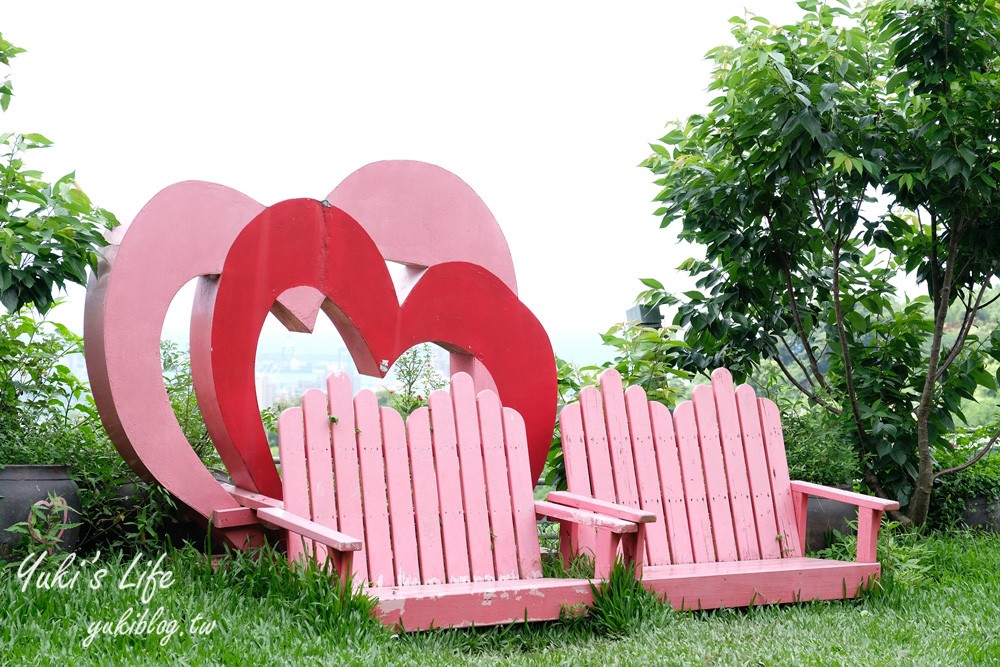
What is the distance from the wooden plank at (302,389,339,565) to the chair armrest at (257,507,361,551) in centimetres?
7

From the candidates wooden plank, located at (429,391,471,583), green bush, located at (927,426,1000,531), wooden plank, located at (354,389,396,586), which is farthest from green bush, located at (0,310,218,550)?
green bush, located at (927,426,1000,531)

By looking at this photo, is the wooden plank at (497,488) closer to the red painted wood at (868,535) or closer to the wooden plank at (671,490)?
the wooden plank at (671,490)

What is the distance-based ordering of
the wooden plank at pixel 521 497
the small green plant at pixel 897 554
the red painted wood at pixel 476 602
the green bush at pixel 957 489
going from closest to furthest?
the red painted wood at pixel 476 602, the wooden plank at pixel 521 497, the small green plant at pixel 897 554, the green bush at pixel 957 489

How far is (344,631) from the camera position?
2959 mm

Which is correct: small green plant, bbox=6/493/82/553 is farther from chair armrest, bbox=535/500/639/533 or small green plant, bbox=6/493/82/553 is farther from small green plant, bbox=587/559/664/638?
small green plant, bbox=587/559/664/638

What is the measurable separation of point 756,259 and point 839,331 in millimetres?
657

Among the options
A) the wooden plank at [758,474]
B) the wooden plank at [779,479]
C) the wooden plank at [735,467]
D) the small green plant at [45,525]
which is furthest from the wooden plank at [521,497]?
the small green plant at [45,525]

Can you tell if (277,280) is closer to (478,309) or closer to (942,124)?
(478,309)

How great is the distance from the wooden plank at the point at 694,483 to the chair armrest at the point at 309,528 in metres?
1.81

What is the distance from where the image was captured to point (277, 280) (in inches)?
154

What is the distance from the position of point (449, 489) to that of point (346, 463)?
448 mm

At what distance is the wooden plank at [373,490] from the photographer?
11.7ft

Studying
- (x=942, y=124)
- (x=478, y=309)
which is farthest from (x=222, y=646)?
(x=942, y=124)

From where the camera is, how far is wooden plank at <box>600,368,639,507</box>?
13.9ft
